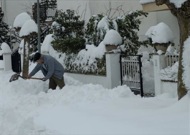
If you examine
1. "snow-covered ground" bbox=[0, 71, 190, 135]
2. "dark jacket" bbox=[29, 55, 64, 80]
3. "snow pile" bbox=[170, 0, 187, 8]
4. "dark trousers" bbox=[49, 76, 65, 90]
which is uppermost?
"snow pile" bbox=[170, 0, 187, 8]

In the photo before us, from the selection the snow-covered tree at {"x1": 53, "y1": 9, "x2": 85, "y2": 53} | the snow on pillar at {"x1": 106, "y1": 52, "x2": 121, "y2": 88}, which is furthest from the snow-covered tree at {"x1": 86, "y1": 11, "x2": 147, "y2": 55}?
the snow on pillar at {"x1": 106, "y1": 52, "x2": 121, "y2": 88}

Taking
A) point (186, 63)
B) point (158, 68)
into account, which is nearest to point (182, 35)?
point (186, 63)

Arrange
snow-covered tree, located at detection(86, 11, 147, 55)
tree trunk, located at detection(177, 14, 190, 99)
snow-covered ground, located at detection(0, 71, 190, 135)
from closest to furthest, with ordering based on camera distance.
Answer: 1. snow-covered ground, located at detection(0, 71, 190, 135)
2. tree trunk, located at detection(177, 14, 190, 99)
3. snow-covered tree, located at detection(86, 11, 147, 55)

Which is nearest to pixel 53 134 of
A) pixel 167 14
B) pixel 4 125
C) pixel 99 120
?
pixel 99 120

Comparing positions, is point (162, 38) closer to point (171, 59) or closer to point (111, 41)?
point (171, 59)

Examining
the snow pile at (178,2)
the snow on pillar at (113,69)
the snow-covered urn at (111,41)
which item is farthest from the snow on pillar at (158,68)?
the snow pile at (178,2)

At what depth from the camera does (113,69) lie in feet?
38.1

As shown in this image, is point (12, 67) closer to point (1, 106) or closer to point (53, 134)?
point (1, 106)

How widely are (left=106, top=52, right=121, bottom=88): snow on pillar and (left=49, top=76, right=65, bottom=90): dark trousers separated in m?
1.61

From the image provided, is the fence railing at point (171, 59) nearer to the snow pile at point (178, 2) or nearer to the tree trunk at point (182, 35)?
the tree trunk at point (182, 35)

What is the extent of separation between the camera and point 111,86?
11648mm

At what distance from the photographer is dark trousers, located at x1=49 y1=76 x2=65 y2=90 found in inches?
424

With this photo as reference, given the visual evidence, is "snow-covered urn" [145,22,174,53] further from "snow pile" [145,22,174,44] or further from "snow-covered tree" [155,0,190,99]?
"snow-covered tree" [155,0,190,99]

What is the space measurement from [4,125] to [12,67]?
10.4 m
